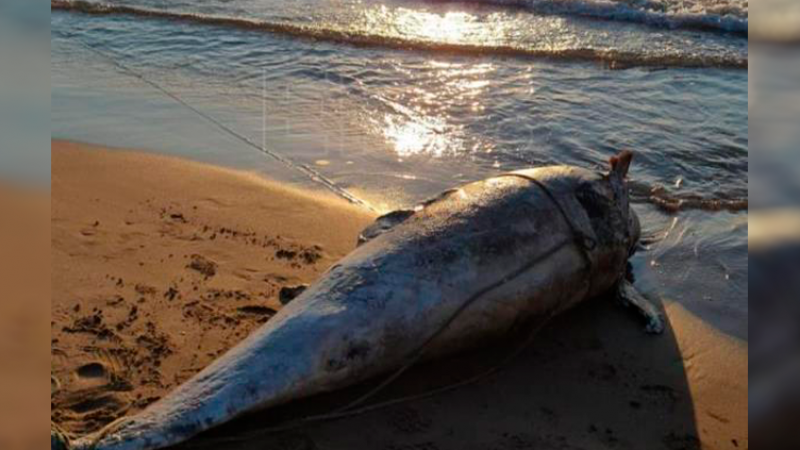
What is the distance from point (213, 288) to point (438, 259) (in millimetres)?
1322

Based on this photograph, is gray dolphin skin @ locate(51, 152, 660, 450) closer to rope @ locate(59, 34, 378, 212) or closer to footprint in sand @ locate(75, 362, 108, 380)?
footprint in sand @ locate(75, 362, 108, 380)

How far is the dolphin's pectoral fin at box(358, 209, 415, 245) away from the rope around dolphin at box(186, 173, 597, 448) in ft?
1.91

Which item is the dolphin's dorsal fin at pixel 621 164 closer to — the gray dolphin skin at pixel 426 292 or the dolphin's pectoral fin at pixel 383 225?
the gray dolphin skin at pixel 426 292

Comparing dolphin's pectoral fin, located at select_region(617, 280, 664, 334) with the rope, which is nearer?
dolphin's pectoral fin, located at select_region(617, 280, 664, 334)

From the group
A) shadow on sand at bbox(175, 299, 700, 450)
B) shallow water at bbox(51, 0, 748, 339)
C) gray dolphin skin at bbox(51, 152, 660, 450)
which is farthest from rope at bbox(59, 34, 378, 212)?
shadow on sand at bbox(175, 299, 700, 450)

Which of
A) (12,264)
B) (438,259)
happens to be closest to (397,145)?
(438,259)

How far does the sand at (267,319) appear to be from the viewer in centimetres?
357

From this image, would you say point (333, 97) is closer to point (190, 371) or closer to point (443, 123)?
point (443, 123)

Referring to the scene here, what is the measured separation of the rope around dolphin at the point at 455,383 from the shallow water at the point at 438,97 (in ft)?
3.10

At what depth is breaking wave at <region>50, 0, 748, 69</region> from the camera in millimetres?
10141

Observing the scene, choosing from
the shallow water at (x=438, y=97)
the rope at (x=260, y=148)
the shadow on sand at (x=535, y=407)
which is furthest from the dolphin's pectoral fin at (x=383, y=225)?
the shallow water at (x=438, y=97)

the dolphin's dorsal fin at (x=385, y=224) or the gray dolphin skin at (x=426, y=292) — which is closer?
the gray dolphin skin at (x=426, y=292)

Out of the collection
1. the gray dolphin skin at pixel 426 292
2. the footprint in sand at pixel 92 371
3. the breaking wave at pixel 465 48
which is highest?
the breaking wave at pixel 465 48

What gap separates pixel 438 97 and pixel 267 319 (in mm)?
→ 4642
